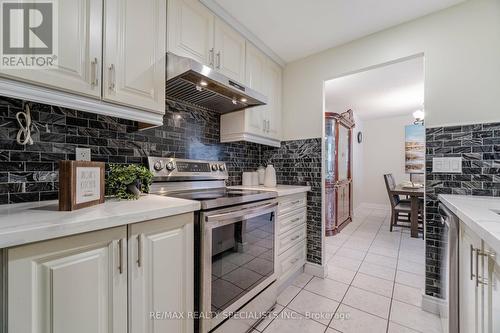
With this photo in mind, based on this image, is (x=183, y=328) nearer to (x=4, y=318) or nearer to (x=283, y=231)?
(x=4, y=318)

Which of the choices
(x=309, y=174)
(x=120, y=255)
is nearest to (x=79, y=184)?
(x=120, y=255)

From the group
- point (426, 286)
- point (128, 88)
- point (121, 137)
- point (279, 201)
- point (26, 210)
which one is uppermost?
point (128, 88)

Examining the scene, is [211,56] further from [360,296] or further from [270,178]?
[360,296]

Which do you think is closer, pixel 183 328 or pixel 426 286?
pixel 183 328

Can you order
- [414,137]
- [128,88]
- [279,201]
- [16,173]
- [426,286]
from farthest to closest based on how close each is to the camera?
[414,137], [279,201], [426,286], [128,88], [16,173]

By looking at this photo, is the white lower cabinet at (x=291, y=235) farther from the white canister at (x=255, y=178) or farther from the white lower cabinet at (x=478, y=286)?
the white lower cabinet at (x=478, y=286)

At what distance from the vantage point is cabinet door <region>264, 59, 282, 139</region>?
2225mm

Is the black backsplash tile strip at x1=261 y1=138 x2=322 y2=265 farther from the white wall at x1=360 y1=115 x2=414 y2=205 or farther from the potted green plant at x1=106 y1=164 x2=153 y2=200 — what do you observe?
the white wall at x1=360 y1=115 x2=414 y2=205

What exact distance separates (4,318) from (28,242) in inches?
9.1

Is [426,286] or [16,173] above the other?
[16,173]

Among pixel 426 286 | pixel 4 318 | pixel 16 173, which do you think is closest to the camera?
pixel 4 318

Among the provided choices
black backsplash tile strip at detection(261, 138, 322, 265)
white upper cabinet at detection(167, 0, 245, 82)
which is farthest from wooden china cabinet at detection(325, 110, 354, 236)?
white upper cabinet at detection(167, 0, 245, 82)

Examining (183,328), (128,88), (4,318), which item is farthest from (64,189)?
(183,328)

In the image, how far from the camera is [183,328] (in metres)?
1.05
